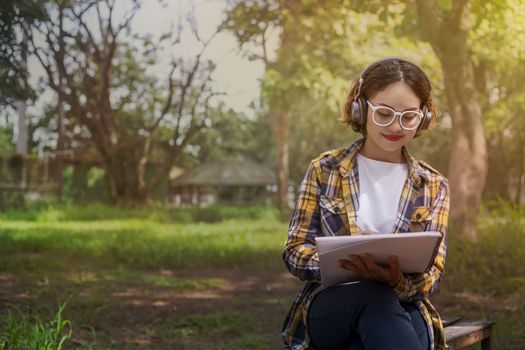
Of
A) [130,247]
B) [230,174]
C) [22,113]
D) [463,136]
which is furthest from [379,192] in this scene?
[230,174]

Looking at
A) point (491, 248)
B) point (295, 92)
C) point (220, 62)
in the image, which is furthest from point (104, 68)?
point (491, 248)

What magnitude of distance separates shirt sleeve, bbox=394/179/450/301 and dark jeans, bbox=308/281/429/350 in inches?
2.1

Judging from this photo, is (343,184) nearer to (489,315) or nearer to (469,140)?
(489,315)

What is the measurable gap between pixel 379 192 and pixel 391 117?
8.8 inches

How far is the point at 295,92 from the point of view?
10.7m

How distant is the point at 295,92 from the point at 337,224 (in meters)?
8.61

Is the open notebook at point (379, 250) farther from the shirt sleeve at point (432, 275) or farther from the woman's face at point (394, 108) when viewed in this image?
the woman's face at point (394, 108)

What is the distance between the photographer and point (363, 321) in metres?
1.98

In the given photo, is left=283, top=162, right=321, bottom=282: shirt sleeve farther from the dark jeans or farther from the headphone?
the headphone

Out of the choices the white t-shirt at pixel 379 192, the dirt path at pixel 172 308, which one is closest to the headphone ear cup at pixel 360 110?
the white t-shirt at pixel 379 192

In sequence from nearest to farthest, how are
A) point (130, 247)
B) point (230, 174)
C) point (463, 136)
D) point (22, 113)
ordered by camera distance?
1. point (22, 113)
2. point (463, 136)
3. point (130, 247)
4. point (230, 174)

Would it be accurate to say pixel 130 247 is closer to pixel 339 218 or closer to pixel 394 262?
pixel 339 218

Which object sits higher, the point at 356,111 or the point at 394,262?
the point at 356,111

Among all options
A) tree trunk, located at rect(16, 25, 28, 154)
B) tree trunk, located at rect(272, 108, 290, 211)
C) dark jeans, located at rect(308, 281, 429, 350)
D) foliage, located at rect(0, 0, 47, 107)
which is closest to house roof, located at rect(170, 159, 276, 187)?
tree trunk, located at rect(272, 108, 290, 211)
